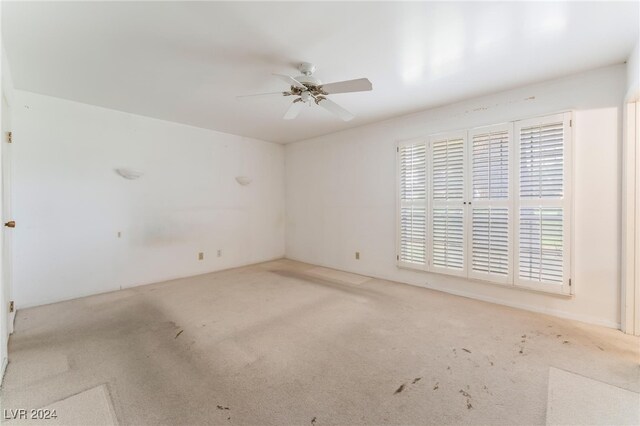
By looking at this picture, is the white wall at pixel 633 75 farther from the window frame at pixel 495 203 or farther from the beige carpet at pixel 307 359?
the beige carpet at pixel 307 359

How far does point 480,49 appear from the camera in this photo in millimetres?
2260

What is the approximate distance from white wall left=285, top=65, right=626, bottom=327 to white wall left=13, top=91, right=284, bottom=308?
1.18 metres

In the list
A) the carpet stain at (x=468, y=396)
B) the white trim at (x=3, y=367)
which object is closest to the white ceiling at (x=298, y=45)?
the white trim at (x=3, y=367)

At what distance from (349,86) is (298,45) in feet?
1.68

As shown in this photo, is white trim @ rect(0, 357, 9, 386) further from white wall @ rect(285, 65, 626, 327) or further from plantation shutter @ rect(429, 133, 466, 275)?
plantation shutter @ rect(429, 133, 466, 275)

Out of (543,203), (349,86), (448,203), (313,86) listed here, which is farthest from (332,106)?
(543,203)

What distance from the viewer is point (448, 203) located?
3.49 metres

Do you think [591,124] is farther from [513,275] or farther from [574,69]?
[513,275]

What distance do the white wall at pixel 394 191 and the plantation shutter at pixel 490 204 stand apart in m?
0.17

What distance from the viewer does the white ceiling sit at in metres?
1.82

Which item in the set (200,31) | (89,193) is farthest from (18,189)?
(200,31)

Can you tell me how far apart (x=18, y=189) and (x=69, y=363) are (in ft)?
7.49

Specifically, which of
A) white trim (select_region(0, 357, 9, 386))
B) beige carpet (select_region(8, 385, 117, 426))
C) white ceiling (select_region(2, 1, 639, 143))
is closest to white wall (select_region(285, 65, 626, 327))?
white ceiling (select_region(2, 1, 639, 143))

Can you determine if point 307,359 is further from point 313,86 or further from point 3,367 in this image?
point 313,86
